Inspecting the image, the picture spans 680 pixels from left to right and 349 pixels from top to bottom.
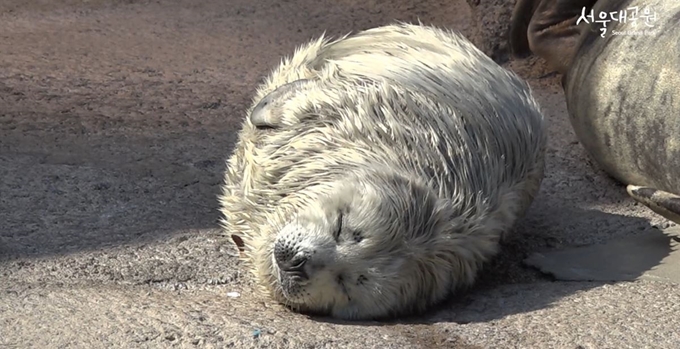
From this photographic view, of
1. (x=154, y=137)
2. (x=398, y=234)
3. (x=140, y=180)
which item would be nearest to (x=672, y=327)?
(x=398, y=234)

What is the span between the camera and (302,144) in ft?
11.4

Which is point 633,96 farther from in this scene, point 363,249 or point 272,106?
point 363,249

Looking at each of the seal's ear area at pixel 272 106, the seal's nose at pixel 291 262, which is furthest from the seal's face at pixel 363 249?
the seal's ear area at pixel 272 106

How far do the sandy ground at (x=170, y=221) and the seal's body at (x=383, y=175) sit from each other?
0.12 m

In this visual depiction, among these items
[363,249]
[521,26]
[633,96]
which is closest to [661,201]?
[633,96]

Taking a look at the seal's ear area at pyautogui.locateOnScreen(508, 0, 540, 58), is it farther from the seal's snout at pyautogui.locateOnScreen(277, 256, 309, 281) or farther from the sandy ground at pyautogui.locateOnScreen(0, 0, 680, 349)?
the seal's snout at pyautogui.locateOnScreen(277, 256, 309, 281)

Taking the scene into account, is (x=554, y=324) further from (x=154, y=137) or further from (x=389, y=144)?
(x=154, y=137)

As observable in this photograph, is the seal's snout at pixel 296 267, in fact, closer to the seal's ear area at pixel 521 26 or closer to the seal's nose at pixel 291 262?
the seal's nose at pixel 291 262

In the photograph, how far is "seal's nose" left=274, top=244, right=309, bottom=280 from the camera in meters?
2.94

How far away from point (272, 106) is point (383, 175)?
26.6 inches

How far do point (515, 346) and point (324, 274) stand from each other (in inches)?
22.0

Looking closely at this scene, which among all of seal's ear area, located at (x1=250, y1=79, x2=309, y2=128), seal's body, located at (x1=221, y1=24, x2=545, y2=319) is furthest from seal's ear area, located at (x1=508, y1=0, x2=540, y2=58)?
seal's ear area, located at (x1=250, y1=79, x2=309, y2=128)

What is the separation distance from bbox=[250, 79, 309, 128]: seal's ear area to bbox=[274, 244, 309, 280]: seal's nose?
75 cm

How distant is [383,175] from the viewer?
124 inches
